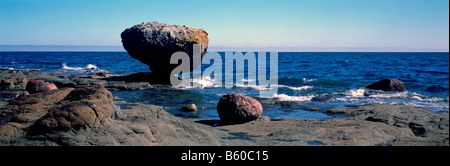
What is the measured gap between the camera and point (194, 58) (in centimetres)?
2006

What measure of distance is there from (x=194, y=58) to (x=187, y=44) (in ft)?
4.08

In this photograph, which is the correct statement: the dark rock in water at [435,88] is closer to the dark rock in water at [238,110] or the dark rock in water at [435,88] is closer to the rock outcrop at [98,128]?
the dark rock in water at [238,110]

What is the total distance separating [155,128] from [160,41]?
13.7m

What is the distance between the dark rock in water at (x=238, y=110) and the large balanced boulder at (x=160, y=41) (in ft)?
34.9

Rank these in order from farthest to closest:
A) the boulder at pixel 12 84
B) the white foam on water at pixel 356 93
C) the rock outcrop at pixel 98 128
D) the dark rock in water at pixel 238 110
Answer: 1. the white foam on water at pixel 356 93
2. the boulder at pixel 12 84
3. the dark rock in water at pixel 238 110
4. the rock outcrop at pixel 98 128

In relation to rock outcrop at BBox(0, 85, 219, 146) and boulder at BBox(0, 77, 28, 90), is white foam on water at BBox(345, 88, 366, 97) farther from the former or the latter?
boulder at BBox(0, 77, 28, 90)

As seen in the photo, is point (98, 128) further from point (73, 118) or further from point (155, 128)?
point (155, 128)

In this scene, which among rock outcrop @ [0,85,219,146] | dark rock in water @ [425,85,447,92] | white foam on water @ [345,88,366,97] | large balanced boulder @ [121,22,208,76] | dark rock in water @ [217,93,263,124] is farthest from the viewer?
large balanced boulder @ [121,22,208,76]

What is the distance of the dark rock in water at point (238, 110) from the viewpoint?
883 cm

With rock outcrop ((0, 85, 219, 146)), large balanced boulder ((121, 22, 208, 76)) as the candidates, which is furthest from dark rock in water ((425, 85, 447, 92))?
rock outcrop ((0, 85, 219, 146))

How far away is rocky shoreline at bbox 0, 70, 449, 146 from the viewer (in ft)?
16.0

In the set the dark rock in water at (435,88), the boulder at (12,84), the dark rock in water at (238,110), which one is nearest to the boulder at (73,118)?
the dark rock in water at (238,110)

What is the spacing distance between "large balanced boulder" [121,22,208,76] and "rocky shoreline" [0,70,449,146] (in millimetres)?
10495
